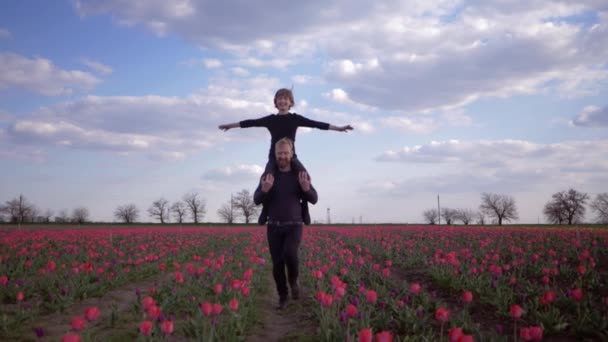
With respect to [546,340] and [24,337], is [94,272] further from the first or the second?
[546,340]

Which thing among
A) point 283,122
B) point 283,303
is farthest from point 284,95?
point 283,303

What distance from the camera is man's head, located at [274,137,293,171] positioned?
5.32 m

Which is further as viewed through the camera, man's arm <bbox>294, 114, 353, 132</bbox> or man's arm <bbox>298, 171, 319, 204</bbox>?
man's arm <bbox>294, 114, 353, 132</bbox>

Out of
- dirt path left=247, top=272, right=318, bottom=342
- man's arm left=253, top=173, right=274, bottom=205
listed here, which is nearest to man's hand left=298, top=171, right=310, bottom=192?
man's arm left=253, top=173, right=274, bottom=205

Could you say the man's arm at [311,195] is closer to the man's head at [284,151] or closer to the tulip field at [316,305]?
the man's head at [284,151]

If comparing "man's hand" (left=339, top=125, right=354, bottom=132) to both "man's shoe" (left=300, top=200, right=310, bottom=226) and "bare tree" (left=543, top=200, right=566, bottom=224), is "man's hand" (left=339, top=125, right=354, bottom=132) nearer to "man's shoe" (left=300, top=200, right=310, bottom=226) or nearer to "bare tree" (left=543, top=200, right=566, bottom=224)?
"man's shoe" (left=300, top=200, right=310, bottom=226)

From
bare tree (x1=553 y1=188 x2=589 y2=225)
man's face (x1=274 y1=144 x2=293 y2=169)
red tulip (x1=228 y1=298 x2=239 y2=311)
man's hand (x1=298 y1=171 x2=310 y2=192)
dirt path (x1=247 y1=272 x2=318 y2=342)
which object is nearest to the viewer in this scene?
red tulip (x1=228 y1=298 x2=239 y2=311)

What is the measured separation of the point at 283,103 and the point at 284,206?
5.16 feet

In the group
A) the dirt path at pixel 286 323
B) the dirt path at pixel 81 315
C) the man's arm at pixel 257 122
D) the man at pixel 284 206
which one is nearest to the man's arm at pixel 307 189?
the man at pixel 284 206

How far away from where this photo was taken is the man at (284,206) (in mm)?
5402

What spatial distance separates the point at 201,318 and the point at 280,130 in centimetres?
281

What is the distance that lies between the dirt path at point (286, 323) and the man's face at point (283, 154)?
2071mm

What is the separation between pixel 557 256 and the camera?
1091cm

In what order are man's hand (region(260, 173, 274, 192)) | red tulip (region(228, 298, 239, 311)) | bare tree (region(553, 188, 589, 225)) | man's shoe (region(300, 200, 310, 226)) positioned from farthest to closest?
bare tree (region(553, 188, 589, 225)), man's shoe (region(300, 200, 310, 226)), man's hand (region(260, 173, 274, 192)), red tulip (region(228, 298, 239, 311))
